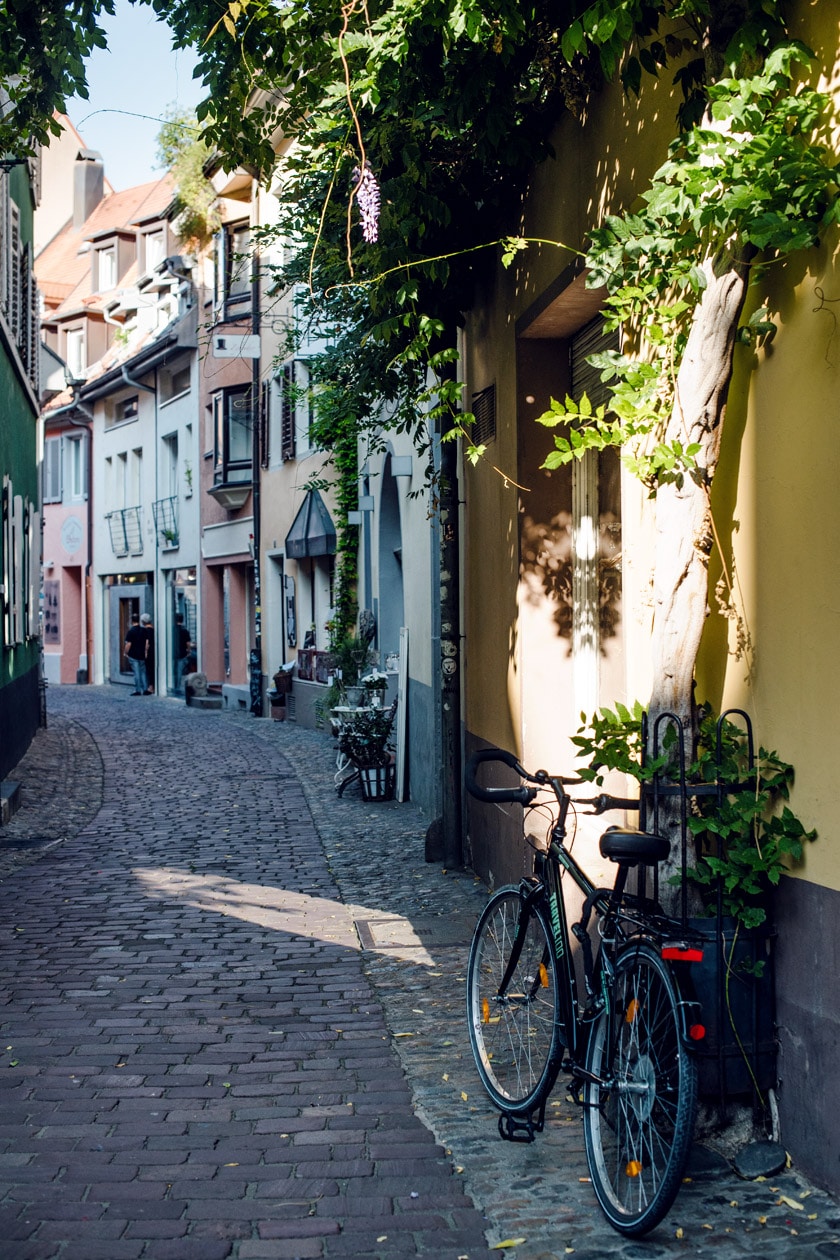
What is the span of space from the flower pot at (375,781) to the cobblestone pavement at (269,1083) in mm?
2489

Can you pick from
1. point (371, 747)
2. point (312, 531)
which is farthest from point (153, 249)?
point (371, 747)

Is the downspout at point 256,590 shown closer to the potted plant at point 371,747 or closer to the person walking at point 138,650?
the person walking at point 138,650

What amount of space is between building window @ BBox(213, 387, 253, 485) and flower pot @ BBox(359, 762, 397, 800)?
46.3 ft

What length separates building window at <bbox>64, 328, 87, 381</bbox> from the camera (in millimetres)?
38562

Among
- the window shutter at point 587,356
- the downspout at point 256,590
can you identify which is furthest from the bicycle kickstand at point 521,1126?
the downspout at point 256,590

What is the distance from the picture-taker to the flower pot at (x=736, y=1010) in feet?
14.0

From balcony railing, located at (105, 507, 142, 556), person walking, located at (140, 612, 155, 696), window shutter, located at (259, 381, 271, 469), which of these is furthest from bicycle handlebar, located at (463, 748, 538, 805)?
balcony railing, located at (105, 507, 142, 556)

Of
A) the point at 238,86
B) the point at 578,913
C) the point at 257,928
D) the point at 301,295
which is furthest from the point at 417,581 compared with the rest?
the point at 578,913

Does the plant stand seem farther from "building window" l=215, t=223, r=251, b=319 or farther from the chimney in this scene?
the chimney

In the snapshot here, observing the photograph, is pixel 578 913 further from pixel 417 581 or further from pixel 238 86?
pixel 417 581

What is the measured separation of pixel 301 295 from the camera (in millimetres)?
10398

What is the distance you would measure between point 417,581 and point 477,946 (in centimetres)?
777

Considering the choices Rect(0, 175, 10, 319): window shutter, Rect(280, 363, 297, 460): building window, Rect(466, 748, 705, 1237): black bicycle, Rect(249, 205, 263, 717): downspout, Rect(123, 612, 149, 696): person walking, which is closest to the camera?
Rect(466, 748, 705, 1237): black bicycle

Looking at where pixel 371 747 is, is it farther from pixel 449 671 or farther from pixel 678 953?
pixel 678 953
